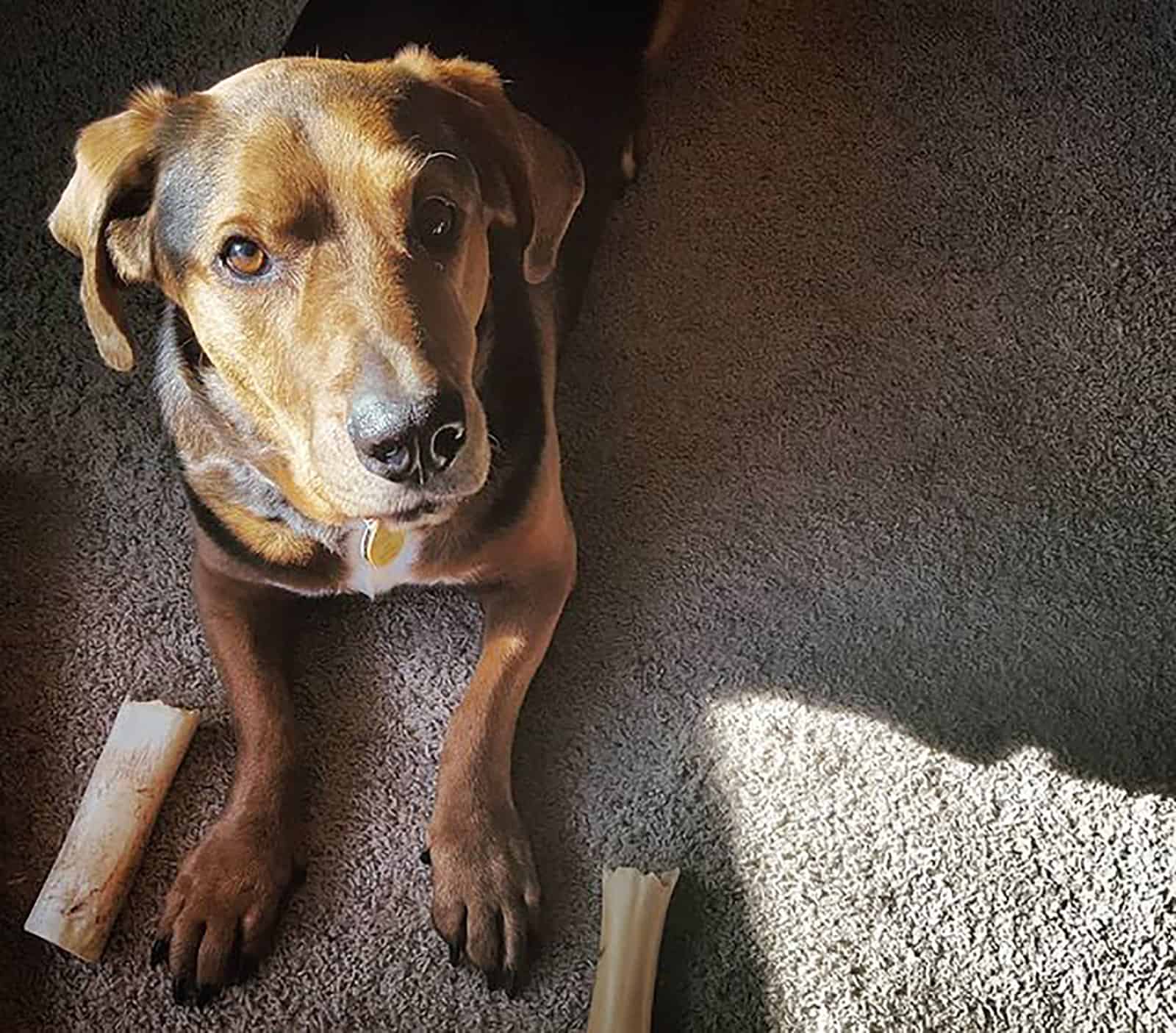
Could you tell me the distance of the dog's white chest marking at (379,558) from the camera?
5.48 ft

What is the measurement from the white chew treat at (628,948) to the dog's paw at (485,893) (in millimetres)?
86

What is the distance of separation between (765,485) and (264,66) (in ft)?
Result: 2.85

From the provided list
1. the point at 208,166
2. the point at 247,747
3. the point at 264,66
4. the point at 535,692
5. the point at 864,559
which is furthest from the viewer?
the point at 864,559

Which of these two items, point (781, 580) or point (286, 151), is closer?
point (286, 151)

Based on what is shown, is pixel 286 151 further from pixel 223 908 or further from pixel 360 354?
pixel 223 908

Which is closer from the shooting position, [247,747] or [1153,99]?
[247,747]

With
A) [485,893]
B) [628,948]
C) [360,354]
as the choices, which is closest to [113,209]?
[360,354]

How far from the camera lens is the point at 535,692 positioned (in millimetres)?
1866

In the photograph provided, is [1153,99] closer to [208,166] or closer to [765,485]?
[765,485]

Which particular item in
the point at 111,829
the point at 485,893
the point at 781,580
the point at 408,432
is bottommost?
the point at 111,829

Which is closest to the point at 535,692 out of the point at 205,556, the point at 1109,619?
the point at 205,556

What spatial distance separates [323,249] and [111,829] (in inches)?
28.5

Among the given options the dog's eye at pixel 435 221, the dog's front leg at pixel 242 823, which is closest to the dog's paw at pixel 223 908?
the dog's front leg at pixel 242 823

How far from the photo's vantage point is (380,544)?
1680 mm
